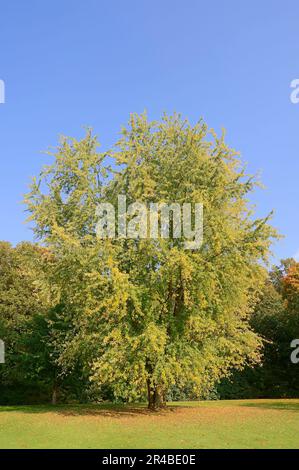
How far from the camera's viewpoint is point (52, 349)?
1207 inches

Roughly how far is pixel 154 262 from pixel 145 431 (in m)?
7.43

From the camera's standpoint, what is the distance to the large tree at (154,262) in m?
19.6

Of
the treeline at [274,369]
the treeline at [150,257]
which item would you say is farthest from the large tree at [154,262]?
the treeline at [274,369]

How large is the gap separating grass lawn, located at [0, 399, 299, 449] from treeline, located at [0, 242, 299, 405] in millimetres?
8708

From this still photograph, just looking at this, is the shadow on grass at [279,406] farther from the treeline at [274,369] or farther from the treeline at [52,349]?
the treeline at [274,369]

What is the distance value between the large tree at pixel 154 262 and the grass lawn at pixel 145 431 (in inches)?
62.0

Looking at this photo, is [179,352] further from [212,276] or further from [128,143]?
[128,143]

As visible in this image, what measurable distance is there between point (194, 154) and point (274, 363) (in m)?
27.2

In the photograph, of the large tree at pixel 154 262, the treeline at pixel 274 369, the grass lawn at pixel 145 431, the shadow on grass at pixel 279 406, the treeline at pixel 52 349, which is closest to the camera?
the grass lawn at pixel 145 431

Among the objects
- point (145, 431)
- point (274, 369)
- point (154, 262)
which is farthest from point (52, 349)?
point (274, 369)

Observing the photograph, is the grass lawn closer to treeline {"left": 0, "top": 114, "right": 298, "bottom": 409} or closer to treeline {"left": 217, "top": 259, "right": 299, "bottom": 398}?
treeline {"left": 0, "top": 114, "right": 298, "bottom": 409}

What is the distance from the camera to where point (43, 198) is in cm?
2305
